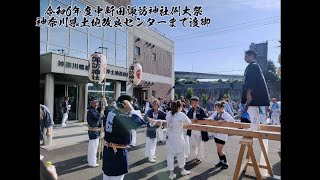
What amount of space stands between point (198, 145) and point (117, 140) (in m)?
3.66

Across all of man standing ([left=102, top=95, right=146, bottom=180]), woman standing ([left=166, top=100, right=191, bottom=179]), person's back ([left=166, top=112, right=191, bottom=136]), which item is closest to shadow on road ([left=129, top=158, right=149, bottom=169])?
woman standing ([left=166, top=100, right=191, bottom=179])

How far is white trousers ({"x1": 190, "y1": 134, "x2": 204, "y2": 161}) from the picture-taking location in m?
6.76

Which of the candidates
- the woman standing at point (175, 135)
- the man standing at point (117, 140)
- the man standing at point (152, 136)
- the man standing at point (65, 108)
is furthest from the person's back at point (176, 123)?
the man standing at point (65, 108)

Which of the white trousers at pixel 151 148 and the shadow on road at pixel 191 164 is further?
the white trousers at pixel 151 148

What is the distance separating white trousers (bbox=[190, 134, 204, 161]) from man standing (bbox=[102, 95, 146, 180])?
11.2 feet

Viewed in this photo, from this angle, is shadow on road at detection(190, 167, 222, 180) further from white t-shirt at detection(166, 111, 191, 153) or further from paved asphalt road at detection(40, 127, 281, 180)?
white t-shirt at detection(166, 111, 191, 153)

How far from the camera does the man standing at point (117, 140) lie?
148 inches

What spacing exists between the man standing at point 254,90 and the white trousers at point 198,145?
127 inches

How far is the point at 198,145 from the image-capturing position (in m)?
6.88

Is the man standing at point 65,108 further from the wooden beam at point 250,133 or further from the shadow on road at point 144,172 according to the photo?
the wooden beam at point 250,133
